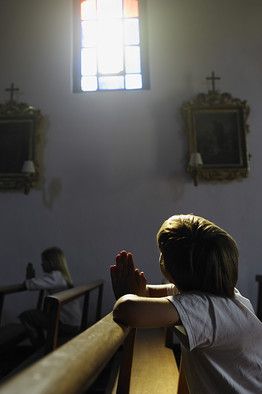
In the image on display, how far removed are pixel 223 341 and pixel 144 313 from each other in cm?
24

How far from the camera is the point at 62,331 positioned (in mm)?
3758

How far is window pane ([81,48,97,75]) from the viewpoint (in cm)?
601

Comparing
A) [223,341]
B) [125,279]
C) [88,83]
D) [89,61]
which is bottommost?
[223,341]

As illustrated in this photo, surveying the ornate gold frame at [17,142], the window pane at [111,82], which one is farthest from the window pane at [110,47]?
the ornate gold frame at [17,142]

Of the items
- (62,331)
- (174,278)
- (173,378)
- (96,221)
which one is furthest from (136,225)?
(174,278)

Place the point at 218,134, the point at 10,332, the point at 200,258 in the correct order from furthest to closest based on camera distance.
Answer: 1. the point at 218,134
2. the point at 10,332
3. the point at 200,258

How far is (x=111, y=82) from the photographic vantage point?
594cm

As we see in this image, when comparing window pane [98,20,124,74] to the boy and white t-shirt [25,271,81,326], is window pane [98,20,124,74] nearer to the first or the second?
white t-shirt [25,271,81,326]

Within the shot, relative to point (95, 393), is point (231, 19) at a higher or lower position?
higher

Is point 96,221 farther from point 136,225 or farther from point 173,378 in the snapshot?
point 173,378

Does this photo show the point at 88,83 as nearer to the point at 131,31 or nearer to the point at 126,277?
the point at 131,31

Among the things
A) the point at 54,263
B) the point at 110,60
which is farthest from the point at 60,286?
the point at 110,60

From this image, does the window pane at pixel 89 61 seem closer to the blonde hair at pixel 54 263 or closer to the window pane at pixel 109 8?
the window pane at pixel 109 8

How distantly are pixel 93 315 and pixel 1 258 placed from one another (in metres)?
1.44
